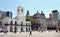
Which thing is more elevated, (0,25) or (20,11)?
(20,11)

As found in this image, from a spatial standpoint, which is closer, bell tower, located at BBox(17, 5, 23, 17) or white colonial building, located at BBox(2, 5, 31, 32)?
white colonial building, located at BBox(2, 5, 31, 32)

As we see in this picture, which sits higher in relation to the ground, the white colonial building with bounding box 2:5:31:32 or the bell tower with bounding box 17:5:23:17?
the bell tower with bounding box 17:5:23:17

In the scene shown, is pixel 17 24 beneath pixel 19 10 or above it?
beneath

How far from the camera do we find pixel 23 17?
108 ft

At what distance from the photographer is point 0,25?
26078mm

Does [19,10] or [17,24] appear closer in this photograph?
[17,24]

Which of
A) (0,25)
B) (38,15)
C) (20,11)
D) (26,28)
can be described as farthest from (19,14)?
(38,15)

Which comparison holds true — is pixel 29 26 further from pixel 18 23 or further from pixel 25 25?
pixel 18 23

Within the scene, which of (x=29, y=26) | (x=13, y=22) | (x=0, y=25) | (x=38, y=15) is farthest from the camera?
(x=38, y=15)

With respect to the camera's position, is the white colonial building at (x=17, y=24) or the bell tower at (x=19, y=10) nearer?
the white colonial building at (x=17, y=24)

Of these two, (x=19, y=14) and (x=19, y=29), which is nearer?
(x=19, y=29)

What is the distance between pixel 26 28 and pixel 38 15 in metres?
16.2

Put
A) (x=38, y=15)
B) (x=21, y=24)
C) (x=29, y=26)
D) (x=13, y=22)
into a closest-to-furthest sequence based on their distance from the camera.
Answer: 1. (x=13, y=22)
2. (x=21, y=24)
3. (x=29, y=26)
4. (x=38, y=15)

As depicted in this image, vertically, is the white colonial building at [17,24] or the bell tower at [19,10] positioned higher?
the bell tower at [19,10]
